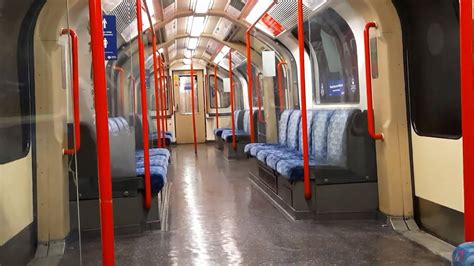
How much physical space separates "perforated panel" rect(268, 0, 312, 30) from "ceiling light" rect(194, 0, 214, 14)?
1.14 meters

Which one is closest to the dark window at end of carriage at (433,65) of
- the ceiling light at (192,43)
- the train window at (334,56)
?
the train window at (334,56)

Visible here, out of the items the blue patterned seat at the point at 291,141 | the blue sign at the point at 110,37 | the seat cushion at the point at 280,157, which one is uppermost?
the blue sign at the point at 110,37

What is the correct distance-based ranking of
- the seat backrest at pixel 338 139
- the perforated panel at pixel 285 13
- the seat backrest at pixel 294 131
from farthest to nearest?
the perforated panel at pixel 285 13 → the seat backrest at pixel 294 131 → the seat backrest at pixel 338 139

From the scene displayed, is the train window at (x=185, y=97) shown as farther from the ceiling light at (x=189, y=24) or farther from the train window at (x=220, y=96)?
the ceiling light at (x=189, y=24)

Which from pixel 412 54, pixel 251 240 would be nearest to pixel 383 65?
pixel 412 54

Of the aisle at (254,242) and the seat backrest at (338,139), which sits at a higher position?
the seat backrest at (338,139)

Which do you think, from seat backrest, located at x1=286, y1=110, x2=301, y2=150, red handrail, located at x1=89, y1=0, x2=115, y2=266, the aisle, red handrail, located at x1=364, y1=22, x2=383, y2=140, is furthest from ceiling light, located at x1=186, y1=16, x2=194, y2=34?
red handrail, located at x1=89, y1=0, x2=115, y2=266

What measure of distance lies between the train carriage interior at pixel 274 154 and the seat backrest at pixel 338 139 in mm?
13

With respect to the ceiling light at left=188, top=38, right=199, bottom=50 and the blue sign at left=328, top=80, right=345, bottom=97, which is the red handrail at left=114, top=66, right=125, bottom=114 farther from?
the ceiling light at left=188, top=38, right=199, bottom=50

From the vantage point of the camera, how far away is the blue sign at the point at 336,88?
4.74 meters

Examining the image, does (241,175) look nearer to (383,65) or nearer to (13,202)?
(383,65)

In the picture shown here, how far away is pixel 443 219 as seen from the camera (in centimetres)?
331

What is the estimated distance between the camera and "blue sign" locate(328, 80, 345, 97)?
474 cm

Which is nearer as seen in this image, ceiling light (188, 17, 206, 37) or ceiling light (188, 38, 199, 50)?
ceiling light (188, 17, 206, 37)
